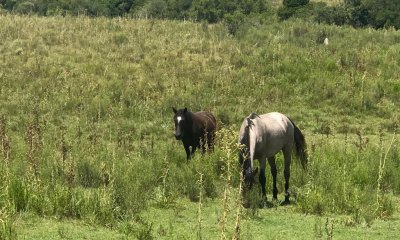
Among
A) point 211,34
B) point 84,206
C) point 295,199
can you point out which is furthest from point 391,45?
point 84,206

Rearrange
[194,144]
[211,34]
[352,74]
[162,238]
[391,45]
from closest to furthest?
[162,238] < [194,144] < [352,74] < [391,45] < [211,34]

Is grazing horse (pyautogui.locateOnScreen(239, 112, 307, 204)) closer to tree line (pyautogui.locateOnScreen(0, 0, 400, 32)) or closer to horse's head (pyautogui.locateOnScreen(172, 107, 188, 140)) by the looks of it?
horse's head (pyautogui.locateOnScreen(172, 107, 188, 140))

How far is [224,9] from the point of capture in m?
49.8

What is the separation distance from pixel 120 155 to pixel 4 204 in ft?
12.8

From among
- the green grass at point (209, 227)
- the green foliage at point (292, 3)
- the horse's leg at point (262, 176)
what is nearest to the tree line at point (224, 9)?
the green foliage at point (292, 3)

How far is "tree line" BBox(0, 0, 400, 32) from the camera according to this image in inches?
1590

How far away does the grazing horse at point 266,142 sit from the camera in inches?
336

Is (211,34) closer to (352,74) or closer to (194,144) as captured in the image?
(352,74)

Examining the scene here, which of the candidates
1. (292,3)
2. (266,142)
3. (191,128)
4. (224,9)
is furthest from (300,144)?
(224,9)

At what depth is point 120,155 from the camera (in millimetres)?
10984

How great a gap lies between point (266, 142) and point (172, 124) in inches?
274

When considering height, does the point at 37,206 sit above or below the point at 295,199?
above

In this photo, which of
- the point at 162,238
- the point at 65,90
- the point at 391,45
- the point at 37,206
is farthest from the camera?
the point at 391,45

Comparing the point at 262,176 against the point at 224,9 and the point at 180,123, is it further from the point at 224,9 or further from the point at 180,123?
the point at 224,9
